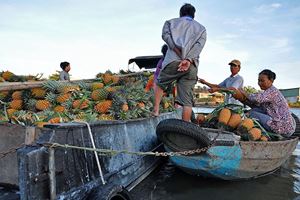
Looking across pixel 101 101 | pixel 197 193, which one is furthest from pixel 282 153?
pixel 101 101

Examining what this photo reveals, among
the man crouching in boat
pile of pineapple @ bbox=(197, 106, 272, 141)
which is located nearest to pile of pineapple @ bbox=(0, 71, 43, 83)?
pile of pineapple @ bbox=(197, 106, 272, 141)

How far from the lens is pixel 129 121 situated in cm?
438

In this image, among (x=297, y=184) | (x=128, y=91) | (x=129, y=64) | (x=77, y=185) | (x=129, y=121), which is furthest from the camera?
(x=129, y=64)

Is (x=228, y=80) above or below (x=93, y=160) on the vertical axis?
above

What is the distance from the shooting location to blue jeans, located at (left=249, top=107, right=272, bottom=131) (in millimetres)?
5249

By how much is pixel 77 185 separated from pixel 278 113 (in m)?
3.81

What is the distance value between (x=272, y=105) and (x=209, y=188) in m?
1.90

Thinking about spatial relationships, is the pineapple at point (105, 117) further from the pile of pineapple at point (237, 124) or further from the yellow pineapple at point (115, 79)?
the pile of pineapple at point (237, 124)

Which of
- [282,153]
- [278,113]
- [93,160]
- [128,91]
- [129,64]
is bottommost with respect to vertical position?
[282,153]

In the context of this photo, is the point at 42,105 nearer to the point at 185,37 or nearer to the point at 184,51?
the point at 184,51

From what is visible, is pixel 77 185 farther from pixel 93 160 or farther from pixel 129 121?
pixel 129 121

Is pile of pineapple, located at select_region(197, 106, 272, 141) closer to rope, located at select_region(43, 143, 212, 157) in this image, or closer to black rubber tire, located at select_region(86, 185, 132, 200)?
rope, located at select_region(43, 143, 212, 157)

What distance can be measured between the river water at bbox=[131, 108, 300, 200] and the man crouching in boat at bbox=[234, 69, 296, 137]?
1.01 meters

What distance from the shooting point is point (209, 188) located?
4793mm
